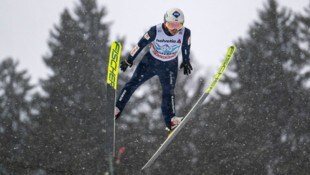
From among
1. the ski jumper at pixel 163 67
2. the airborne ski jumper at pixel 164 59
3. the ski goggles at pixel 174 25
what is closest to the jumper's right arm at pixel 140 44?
the airborne ski jumper at pixel 164 59

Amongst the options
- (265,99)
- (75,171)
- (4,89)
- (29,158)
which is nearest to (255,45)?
(265,99)

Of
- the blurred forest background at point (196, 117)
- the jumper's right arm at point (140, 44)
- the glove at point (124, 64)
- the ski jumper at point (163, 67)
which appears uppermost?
the jumper's right arm at point (140, 44)

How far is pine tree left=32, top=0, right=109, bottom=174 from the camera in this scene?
18250 millimetres

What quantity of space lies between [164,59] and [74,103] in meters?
13.0

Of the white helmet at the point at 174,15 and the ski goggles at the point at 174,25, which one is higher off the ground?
the white helmet at the point at 174,15

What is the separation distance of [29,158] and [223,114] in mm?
9154

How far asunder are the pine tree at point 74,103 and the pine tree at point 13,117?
4.58ft

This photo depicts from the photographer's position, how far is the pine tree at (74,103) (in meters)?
18.2

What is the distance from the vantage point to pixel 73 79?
19750mm

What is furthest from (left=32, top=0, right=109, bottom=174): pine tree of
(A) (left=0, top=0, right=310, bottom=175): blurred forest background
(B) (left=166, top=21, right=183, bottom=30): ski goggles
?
(B) (left=166, top=21, right=183, bottom=30): ski goggles

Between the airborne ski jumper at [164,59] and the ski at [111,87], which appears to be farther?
the airborne ski jumper at [164,59]

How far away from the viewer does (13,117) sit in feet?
73.4

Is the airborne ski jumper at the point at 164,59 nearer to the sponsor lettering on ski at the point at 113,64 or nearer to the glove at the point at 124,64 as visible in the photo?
the glove at the point at 124,64

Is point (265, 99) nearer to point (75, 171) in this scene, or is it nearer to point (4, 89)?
point (75, 171)
